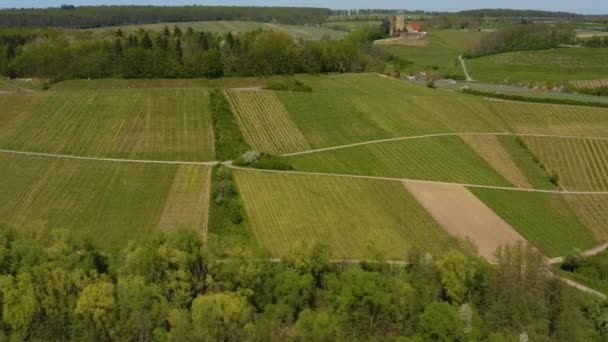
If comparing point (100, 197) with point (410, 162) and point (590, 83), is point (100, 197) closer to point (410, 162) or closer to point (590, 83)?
point (410, 162)

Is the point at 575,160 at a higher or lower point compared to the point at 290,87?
lower

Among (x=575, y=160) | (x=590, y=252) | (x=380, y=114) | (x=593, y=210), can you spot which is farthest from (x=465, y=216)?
(x=380, y=114)

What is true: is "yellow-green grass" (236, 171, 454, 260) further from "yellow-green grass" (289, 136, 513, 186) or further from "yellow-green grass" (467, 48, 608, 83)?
"yellow-green grass" (467, 48, 608, 83)

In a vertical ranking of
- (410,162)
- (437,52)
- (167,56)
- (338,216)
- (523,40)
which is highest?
(523,40)

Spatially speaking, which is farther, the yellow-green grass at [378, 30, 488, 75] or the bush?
the yellow-green grass at [378, 30, 488, 75]

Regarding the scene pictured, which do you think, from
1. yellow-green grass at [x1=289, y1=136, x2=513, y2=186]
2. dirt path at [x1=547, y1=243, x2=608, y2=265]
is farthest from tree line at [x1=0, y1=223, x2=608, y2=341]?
yellow-green grass at [x1=289, y1=136, x2=513, y2=186]

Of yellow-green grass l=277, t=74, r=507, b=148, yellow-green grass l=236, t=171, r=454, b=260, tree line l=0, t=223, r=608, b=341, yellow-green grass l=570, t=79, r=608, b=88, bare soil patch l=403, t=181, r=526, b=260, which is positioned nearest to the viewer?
tree line l=0, t=223, r=608, b=341

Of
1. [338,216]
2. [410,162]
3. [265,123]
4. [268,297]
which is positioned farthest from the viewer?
[265,123]
